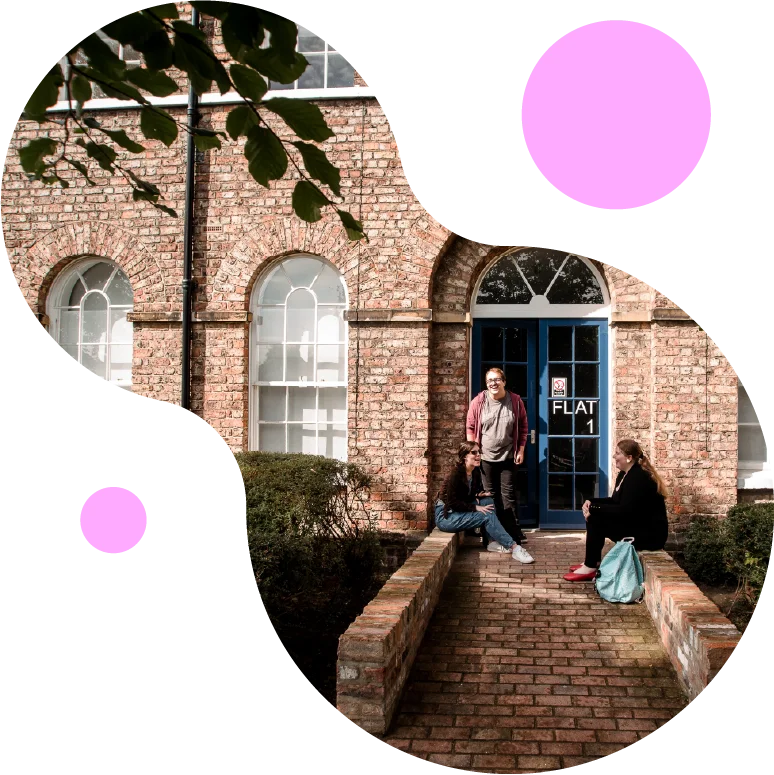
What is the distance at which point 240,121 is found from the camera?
2.69 ft

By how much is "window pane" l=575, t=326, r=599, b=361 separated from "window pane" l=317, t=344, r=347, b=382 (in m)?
2.39

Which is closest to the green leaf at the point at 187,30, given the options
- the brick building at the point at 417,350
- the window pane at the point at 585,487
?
the brick building at the point at 417,350

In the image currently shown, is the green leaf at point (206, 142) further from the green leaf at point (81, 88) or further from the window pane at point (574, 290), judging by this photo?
the window pane at point (574, 290)

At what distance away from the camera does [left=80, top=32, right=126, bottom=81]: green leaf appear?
0.77 meters

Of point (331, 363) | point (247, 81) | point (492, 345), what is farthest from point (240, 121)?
point (492, 345)

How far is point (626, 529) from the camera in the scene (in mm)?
4125

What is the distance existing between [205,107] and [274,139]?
60 cm

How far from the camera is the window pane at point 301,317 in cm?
446

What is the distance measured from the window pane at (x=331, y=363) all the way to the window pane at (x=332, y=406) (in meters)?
0.14

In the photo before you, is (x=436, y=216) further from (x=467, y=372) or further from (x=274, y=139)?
(x=467, y=372)

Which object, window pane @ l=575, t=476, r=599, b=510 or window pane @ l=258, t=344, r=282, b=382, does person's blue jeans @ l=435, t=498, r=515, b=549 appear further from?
window pane @ l=258, t=344, r=282, b=382

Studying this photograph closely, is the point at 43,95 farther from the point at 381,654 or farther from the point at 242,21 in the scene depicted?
the point at 381,654

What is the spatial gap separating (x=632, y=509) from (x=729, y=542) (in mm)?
1415

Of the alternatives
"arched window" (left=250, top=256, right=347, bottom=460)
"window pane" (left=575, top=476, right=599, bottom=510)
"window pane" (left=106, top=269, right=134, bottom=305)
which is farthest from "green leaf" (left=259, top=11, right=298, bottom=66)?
"window pane" (left=575, top=476, right=599, bottom=510)
